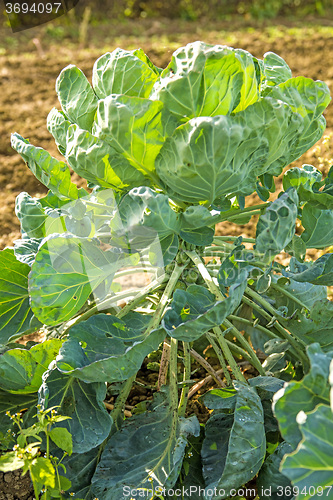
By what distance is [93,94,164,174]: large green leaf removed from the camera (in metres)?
1.27

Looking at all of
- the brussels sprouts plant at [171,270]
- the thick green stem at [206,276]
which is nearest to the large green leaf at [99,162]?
the brussels sprouts plant at [171,270]

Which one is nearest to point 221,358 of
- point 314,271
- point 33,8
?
point 314,271

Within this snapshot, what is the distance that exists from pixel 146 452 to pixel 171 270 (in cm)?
56

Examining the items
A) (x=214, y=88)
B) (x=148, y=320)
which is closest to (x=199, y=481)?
(x=148, y=320)

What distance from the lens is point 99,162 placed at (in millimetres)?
1413

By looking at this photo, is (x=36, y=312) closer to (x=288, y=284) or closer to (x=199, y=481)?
(x=199, y=481)

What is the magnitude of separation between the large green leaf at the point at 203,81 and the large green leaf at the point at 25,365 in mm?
759

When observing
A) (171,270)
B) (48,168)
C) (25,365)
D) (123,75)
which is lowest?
(25,365)

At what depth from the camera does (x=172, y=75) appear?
4.31 feet

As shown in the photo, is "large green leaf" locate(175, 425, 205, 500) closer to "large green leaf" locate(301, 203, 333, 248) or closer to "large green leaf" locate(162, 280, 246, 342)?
"large green leaf" locate(162, 280, 246, 342)

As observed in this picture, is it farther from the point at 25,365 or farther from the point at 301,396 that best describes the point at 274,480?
the point at 25,365

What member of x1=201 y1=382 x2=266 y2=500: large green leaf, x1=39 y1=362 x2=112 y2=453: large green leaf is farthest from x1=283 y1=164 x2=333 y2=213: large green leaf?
x1=39 y1=362 x2=112 y2=453: large green leaf

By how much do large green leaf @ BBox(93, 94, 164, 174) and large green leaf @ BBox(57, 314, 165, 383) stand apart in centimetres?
47

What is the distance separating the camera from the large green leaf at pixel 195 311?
1.24m
